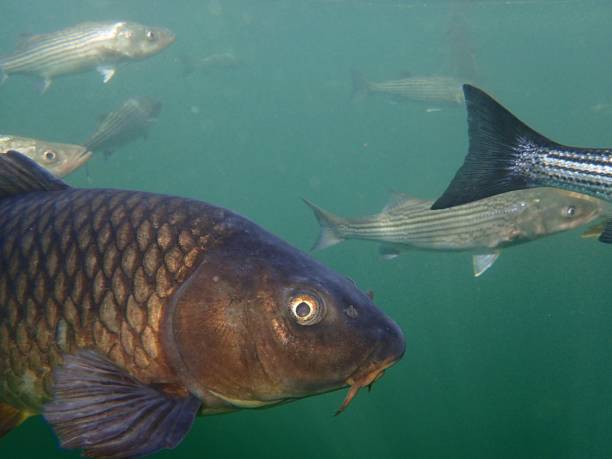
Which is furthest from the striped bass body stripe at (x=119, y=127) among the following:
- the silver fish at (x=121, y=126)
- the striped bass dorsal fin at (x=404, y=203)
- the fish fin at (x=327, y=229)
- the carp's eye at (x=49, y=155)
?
the striped bass dorsal fin at (x=404, y=203)

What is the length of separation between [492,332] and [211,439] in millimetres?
26665

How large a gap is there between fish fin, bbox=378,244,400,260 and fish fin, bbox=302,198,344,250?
644mm

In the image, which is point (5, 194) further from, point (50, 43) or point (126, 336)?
point (50, 43)

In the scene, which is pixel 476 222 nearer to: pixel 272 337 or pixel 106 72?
pixel 272 337

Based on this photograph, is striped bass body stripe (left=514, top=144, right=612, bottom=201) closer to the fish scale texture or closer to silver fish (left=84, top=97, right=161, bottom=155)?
the fish scale texture

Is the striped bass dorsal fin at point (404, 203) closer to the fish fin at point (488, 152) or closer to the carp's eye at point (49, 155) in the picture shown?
the fish fin at point (488, 152)

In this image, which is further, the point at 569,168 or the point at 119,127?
the point at 119,127

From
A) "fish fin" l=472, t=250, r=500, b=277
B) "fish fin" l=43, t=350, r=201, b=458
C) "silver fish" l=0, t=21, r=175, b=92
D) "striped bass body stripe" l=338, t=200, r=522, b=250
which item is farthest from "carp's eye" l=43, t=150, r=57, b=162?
"fish fin" l=472, t=250, r=500, b=277

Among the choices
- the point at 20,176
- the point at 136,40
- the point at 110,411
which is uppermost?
the point at 136,40

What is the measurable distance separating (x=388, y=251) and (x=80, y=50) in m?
7.36

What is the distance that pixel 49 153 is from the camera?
5.70 m

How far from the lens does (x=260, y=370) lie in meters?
1.86

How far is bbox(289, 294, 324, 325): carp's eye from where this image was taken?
1.86m

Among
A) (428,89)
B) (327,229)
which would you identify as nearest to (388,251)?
(327,229)
